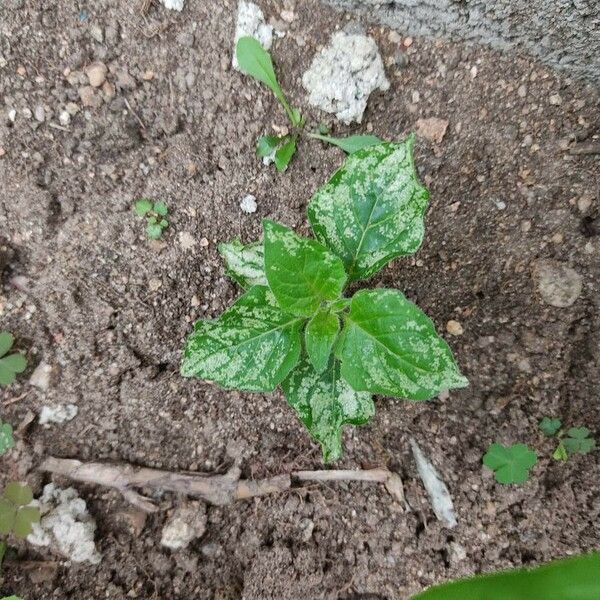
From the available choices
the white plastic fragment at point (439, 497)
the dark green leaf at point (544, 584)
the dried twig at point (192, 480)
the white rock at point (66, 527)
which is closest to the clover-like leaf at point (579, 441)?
the white plastic fragment at point (439, 497)

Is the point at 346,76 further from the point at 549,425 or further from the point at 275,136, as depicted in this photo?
the point at 549,425

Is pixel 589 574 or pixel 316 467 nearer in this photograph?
pixel 589 574

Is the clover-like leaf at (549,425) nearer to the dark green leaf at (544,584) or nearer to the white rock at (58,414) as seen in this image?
the dark green leaf at (544,584)

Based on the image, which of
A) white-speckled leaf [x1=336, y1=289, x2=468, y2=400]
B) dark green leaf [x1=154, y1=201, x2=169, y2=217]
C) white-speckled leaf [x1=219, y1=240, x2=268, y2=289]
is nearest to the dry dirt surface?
dark green leaf [x1=154, y1=201, x2=169, y2=217]

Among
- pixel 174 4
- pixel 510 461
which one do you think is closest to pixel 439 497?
pixel 510 461

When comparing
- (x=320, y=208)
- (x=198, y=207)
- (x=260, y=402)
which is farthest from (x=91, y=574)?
(x=320, y=208)

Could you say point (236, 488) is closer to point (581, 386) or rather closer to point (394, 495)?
point (394, 495)

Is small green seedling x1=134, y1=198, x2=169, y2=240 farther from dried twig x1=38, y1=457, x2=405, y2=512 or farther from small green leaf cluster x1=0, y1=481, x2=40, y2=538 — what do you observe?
small green leaf cluster x1=0, y1=481, x2=40, y2=538
